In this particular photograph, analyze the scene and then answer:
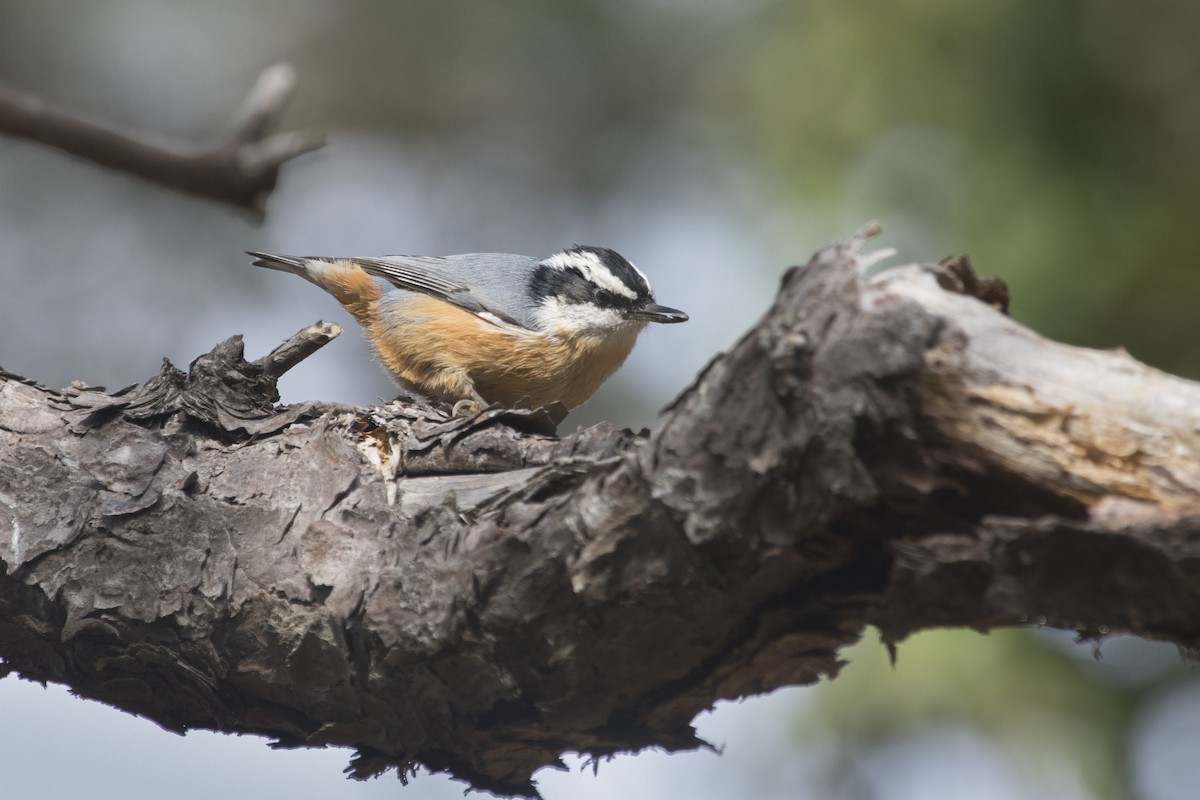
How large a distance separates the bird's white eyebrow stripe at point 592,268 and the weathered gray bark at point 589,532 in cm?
155

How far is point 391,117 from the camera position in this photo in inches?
289

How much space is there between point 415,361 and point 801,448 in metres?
2.80

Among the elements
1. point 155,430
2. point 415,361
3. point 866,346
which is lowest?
point 866,346

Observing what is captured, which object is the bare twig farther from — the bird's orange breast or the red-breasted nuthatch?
the bird's orange breast

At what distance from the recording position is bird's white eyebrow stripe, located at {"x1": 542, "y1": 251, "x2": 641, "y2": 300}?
429 cm

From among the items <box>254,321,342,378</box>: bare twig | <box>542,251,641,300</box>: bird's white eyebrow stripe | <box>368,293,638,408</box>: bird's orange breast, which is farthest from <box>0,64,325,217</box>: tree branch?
<box>542,251,641,300</box>: bird's white eyebrow stripe

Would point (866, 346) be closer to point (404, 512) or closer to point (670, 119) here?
point (404, 512)

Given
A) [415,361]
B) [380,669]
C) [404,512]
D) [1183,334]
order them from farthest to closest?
[415,361], [1183,334], [404,512], [380,669]

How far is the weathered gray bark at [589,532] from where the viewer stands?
5.05 ft

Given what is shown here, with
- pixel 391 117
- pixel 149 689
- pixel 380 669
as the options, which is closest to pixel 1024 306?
pixel 380 669

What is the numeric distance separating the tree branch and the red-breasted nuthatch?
3.31ft

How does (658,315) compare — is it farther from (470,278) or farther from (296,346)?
(296,346)

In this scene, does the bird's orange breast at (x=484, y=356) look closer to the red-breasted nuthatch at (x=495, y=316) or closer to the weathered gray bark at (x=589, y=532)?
the red-breasted nuthatch at (x=495, y=316)

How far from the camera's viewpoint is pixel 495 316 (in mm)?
4168
